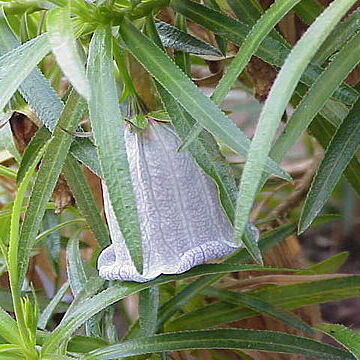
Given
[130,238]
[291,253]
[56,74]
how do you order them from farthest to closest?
[291,253], [56,74], [130,238]

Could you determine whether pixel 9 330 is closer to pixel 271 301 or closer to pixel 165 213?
pixel 165 213

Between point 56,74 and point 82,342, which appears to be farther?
point 56,74

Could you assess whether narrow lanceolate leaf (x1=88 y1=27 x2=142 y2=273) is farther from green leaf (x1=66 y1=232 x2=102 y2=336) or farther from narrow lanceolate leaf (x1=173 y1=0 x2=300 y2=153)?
green leaf (x1=66 y1=232 x2=102 y2=336)

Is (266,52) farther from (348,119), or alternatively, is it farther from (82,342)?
Result: (82,342)

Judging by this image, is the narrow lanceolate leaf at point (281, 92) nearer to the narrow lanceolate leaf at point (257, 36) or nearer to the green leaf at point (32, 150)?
the narrow lanceolate leaf at point (257, 36)

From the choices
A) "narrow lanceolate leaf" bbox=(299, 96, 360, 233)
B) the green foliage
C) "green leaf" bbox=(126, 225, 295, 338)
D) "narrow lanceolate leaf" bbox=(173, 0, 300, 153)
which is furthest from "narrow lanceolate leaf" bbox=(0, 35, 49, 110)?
"green leaf" bbox=(126, 225, 295, 338)

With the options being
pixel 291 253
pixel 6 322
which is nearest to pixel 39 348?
pixel 6 322

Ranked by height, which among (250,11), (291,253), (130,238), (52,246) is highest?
(250,11)
